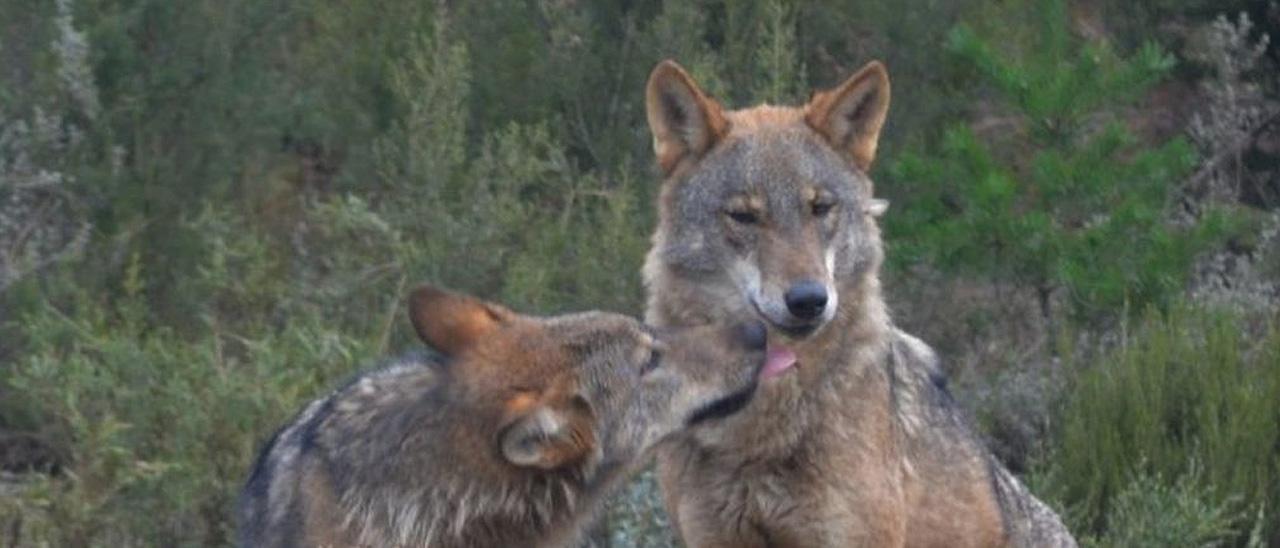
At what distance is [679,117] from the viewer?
7.77m

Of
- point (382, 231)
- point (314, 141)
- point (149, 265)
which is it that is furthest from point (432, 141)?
point (314, 141)

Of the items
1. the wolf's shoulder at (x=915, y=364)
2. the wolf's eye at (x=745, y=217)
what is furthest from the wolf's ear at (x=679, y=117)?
the wolf's shoulder at (x=915, y=364)

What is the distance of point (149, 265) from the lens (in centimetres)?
1089

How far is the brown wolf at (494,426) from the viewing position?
238 inches

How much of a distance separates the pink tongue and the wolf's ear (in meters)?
0.67

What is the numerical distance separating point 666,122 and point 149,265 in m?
3.71

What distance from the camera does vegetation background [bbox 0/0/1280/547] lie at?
9.22 metres

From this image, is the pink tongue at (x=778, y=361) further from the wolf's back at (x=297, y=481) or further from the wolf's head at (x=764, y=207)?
the wolf's back at (x=297, y=481)

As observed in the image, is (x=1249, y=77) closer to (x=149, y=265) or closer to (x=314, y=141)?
(x=314, y=141)

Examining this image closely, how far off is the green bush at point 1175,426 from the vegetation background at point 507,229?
0.01 meters

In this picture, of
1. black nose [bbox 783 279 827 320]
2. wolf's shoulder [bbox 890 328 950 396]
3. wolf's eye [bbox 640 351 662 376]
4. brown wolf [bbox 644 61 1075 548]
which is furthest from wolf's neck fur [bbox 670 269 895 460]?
wolf's eye [bbox 640 351 662 376]

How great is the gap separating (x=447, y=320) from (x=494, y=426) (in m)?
0.33

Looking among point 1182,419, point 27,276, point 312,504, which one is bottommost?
point 1182,419

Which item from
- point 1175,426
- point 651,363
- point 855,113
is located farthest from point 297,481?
point 1175,426
